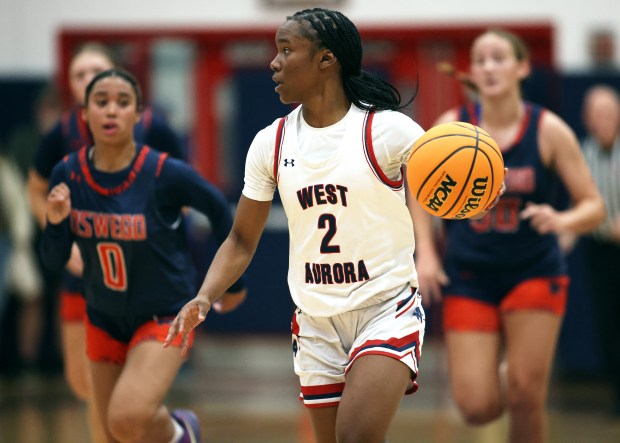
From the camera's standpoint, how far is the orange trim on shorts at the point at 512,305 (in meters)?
5.67

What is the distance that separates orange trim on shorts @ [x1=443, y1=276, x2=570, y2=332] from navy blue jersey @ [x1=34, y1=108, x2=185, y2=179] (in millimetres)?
1773

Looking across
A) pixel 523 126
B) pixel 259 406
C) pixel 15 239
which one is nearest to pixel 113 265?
pixel 523 126

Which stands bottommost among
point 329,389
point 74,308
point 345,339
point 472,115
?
point 74,308

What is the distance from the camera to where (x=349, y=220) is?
4.33 m

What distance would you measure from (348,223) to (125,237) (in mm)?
1322

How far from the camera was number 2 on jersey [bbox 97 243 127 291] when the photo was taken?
522 cm

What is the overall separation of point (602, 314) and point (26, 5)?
21.1 feet

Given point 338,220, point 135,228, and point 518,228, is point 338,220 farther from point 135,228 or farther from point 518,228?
point 518,228

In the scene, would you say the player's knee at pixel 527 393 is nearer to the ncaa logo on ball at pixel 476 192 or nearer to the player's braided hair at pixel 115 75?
the ncaa logo on ball at pixel 476 192

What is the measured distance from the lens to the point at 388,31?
36.2 feet

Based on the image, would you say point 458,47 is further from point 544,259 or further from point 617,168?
point 544,259

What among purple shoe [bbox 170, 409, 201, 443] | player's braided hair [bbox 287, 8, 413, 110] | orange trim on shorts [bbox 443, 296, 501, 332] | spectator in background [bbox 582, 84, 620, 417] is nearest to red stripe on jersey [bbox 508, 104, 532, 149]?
orange trim on shorts [bbox 443, 296, 501, 332]

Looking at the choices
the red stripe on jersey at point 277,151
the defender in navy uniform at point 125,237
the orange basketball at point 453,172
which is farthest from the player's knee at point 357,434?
the defender in navy uniform at point 125,237

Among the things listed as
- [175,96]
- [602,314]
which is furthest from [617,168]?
[175,96]
